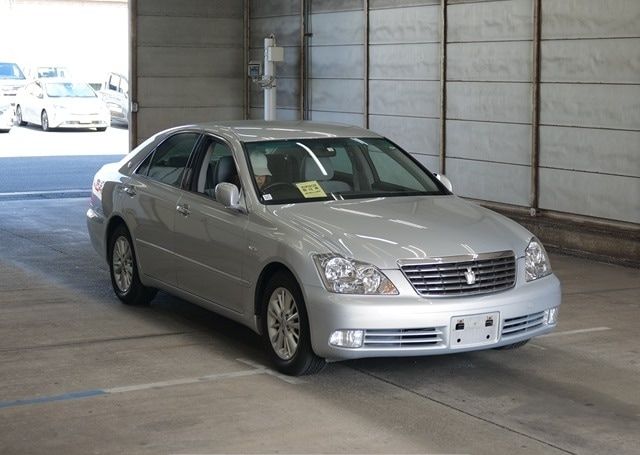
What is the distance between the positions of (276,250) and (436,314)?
3.59ft

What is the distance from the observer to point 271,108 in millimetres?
17062

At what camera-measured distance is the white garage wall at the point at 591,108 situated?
38.5 ft

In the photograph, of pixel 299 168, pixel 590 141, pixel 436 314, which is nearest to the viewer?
pixel 436 314

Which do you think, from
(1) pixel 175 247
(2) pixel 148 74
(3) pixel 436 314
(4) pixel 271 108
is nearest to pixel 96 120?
(2) pixel 148 74

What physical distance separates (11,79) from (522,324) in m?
29.3

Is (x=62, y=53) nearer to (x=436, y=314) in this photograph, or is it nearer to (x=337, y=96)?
(x=337, y=96)

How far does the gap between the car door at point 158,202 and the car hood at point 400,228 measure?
4.17ft

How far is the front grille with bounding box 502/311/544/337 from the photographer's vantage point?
729 centimetres

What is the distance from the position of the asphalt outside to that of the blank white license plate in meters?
0.29

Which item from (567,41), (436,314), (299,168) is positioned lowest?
(436,314)

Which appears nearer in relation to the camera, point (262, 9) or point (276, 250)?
point (276, 250)

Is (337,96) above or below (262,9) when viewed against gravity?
below

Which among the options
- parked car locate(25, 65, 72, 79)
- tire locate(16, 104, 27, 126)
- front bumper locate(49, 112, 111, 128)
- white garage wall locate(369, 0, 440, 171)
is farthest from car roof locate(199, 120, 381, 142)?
parked car locate(25, 65, 72, 79)

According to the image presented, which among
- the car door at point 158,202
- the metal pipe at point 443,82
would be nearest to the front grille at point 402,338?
the car door at point 158,202
